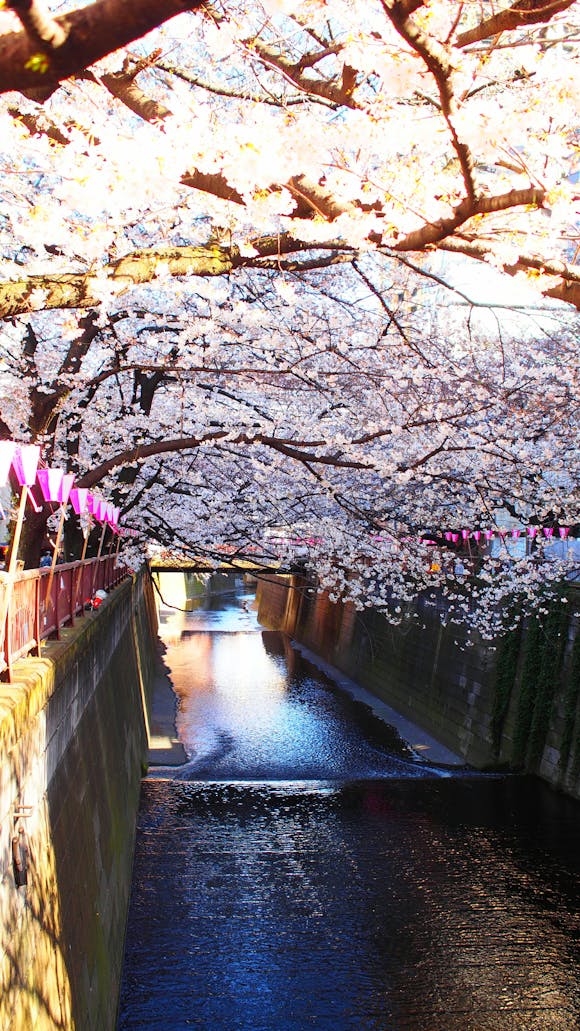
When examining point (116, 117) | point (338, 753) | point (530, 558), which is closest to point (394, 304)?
point (116, 117)

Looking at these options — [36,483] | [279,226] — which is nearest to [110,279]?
[279,226]

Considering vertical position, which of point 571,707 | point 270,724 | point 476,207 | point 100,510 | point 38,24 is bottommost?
point 270,724

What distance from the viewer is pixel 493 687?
20578 mm

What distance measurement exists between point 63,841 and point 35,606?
1.88 m

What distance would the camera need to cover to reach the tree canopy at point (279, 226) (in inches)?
172

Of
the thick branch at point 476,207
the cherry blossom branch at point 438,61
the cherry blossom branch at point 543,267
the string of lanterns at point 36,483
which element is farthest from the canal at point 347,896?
the cherry blossom branch at point 438,61

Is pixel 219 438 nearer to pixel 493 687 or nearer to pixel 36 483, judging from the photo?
pixel 36 483

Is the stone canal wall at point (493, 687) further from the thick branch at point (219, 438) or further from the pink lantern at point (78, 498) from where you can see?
the pink lantern at point (78, 498)

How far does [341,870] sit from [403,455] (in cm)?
681

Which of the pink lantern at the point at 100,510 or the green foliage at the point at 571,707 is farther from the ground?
the pink lantern at the point at 100,510

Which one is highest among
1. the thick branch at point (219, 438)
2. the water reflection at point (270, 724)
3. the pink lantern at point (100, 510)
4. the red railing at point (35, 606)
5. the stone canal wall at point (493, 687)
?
the thick branch at point (219, 438)

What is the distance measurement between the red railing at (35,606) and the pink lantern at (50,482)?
76cm

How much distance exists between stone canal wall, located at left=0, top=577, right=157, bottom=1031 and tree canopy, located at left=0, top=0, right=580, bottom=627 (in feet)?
9.53

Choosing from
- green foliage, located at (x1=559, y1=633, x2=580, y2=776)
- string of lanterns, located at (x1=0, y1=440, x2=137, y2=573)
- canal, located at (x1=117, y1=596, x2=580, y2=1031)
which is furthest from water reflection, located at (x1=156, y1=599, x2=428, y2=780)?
string of lanterns, located at (x1=0, y1=440, x2=137, y2=573)
